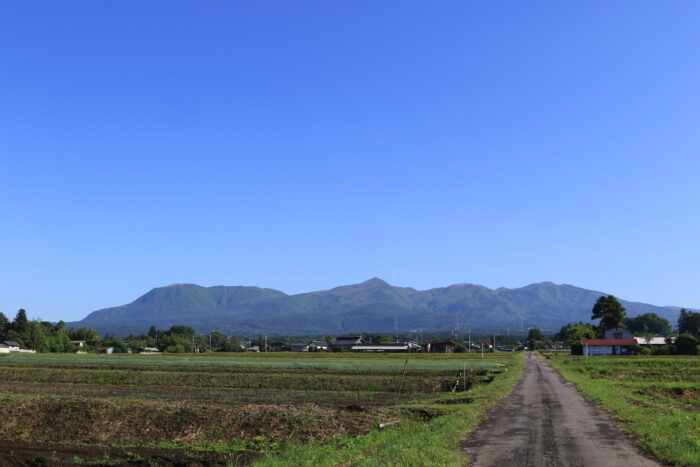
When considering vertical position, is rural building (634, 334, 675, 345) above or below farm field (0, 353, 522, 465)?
below

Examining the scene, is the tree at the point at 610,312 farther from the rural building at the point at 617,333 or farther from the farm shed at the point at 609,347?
the farm shed at the point at 609,347

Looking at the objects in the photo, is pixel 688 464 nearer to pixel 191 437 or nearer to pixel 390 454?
pixel 390 454

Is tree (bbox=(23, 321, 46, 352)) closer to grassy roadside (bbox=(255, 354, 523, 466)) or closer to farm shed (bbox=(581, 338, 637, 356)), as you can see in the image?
farm shed (bbox=(581, 338, 637, 356))

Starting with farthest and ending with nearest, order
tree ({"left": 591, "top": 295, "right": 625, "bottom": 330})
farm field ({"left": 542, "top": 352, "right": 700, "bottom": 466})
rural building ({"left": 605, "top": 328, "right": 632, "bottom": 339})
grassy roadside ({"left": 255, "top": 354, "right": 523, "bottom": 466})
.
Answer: tree ({"left": 591, "top": 295, "right": 625, "bottom": 330}), rural building ({"left": 605, "top": 328, "right": 632, "bottom": 339}), farm field ({"left": 542, "top": 352, "right": 700, "bottom": 466}), grassy roadside ({"left": 255, "top": 354, "right": 523, "bottom": 466})

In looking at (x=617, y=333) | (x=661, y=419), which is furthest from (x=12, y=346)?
(x=661, y=419)

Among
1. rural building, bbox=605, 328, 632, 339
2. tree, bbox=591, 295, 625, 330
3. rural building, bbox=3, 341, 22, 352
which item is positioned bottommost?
rural building, bbox=3, 341, 22, 352

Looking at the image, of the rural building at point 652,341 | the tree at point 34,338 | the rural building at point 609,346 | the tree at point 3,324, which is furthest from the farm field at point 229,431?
the tree at point 3,324

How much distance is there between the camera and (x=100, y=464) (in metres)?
19.6

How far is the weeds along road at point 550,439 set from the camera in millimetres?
17484

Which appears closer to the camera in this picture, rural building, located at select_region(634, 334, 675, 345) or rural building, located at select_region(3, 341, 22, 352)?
rural building, located at select_region(3, 341, 22, 352)

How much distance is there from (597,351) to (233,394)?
110 m

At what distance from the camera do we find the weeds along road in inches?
688

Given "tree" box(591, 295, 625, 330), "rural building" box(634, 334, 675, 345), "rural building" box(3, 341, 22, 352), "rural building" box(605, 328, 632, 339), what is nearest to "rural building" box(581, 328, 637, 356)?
"rural building" box(605, 328, 632, 339)

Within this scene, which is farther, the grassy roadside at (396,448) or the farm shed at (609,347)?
the farm shed at (609,347)
